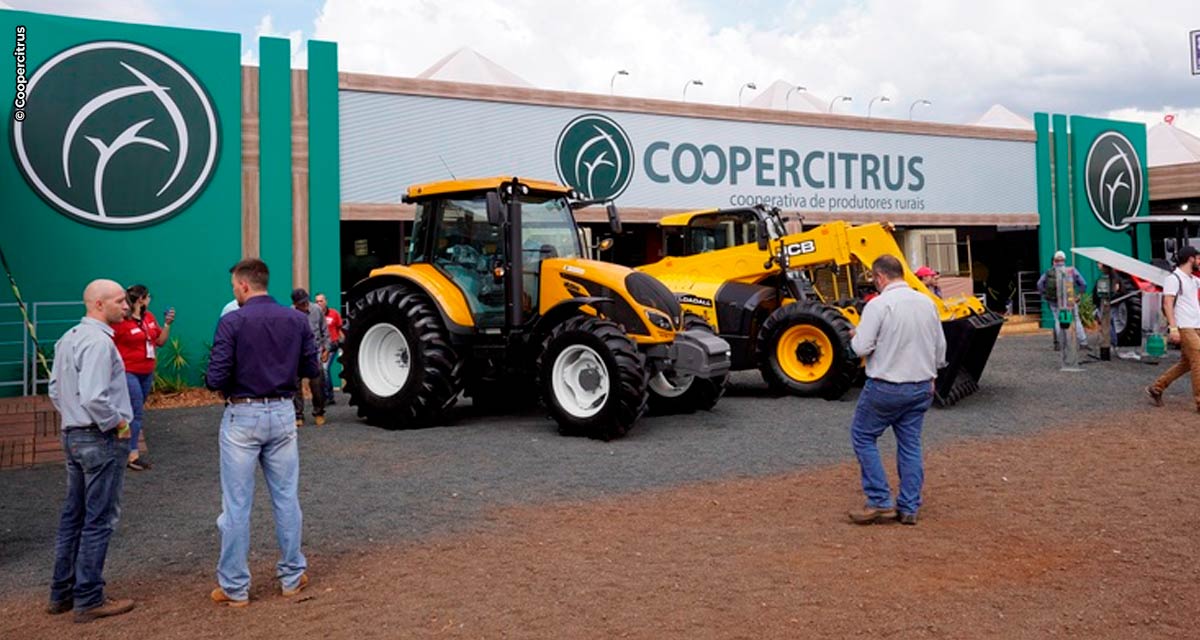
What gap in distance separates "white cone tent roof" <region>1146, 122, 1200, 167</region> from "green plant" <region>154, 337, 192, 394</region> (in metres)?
28.7

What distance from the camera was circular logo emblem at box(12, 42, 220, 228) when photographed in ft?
44.2

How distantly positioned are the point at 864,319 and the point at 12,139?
11939 mm

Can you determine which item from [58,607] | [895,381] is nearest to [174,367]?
[58,607]

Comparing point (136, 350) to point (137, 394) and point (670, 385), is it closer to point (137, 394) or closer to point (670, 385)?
point (137, 394)

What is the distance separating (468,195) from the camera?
10172 mm

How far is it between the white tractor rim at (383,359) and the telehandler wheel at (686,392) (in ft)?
8.61

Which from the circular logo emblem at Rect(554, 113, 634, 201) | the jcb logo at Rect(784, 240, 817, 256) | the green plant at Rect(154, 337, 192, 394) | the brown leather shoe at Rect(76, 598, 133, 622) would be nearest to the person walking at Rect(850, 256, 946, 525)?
the brown leather shoe at Rect(76, 598, 133, 622)

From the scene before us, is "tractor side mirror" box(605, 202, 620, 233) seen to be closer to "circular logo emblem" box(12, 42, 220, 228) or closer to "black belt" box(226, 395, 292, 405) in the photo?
"black belt" box(226, 395, 292, 405)

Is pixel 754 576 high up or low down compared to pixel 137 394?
down

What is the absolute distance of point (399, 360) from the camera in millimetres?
10453

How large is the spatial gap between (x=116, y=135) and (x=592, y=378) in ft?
28.0

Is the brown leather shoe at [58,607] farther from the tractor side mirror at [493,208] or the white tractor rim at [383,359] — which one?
the white tractor rim at [383,359]

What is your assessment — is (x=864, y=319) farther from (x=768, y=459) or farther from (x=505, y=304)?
(x=505, y=304)

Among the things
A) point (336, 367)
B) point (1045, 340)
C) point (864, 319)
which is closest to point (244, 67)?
point (336, 367)
